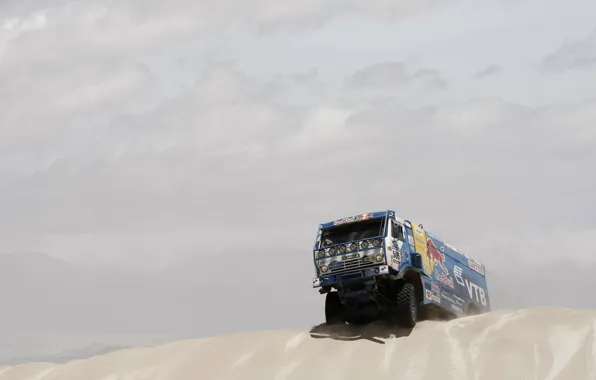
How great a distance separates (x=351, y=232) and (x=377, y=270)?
163 cm

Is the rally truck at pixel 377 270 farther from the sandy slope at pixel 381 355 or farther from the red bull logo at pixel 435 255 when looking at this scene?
the sandy slope at pixel 381 355

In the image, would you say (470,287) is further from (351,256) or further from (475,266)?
(351,256)

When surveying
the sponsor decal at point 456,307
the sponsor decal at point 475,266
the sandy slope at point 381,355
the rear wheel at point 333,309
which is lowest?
the sandy slope at point 381,355

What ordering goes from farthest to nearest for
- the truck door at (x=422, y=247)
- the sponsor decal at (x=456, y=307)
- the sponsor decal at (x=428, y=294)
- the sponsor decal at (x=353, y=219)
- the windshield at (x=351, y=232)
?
1. the sponsor decal at (x=456, y=307)
2. the truck door at (x=422, y=247)
3. the sponsor decal at (x=428, y=294)
4. the sponsor decal at (x=353, y=219)
5. the windshield at (x=351, y=232)

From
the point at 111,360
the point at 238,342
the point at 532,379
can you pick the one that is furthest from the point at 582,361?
the point at 111,360

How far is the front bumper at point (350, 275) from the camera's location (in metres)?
23.6

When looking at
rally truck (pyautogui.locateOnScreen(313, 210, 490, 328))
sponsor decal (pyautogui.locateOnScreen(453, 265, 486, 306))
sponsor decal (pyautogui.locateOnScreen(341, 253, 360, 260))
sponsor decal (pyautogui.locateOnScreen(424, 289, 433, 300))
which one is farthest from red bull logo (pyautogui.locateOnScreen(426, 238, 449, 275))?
sponsor decal (pyautogui.locateOnScreen(341, 253, 360, 260))

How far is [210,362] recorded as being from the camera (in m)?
24.0

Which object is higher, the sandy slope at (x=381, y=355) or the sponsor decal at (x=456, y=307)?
the sponsor decal at (x=456, y=307)

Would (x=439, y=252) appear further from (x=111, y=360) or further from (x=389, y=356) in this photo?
(x=111, y=360)

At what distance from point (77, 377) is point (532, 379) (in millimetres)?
11859

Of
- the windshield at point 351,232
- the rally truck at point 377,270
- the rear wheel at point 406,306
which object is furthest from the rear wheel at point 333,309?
the rear wheel at point 406,306

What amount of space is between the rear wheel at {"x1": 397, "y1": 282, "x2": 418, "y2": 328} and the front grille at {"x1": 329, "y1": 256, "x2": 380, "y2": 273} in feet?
3.71

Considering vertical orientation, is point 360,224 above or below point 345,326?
above
